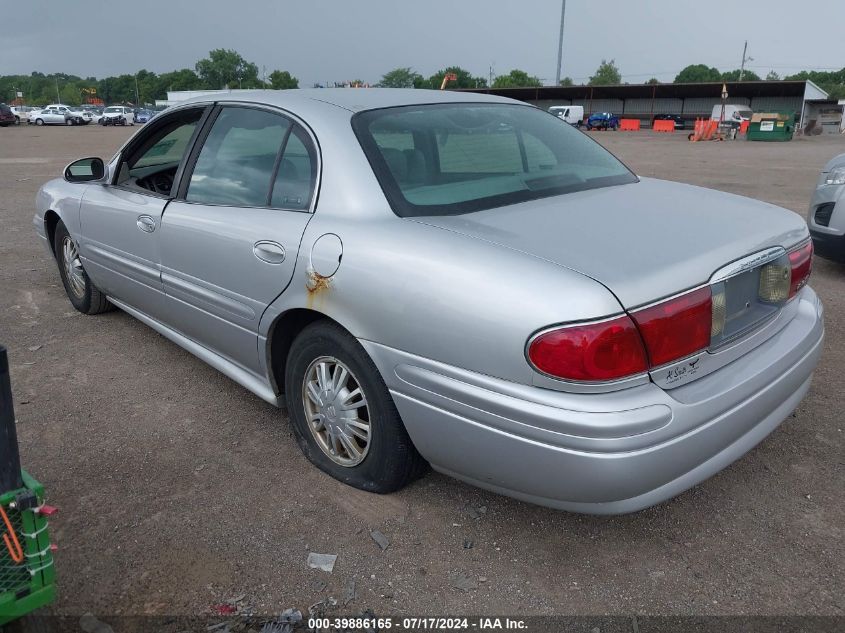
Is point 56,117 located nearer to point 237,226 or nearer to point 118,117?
point 118,117

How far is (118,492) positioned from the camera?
113 inches

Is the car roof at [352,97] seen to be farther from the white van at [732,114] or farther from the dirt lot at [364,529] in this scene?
the white van at [732,114]

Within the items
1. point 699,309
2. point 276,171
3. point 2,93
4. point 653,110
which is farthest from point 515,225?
point 2,93

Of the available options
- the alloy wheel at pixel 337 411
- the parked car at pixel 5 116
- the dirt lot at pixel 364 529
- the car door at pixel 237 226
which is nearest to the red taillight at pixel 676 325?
the dirt lot at pixel 364 529

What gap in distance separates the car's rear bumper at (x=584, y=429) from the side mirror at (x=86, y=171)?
2.77m

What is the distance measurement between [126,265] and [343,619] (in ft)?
8.55

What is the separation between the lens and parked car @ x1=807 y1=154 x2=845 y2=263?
5.57 m

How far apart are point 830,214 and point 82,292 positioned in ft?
19.1

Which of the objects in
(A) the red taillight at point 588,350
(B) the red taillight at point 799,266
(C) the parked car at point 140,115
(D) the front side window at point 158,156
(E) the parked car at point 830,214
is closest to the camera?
(A) the red taillight at point 588,350

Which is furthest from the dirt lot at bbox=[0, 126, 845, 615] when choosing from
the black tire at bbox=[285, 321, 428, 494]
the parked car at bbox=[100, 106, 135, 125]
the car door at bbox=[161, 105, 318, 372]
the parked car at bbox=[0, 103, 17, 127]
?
the parked car at bbox=[100, 106, 135, 125]

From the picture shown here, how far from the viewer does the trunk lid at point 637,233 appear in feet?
6.82

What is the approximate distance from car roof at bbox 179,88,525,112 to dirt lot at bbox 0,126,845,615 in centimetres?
150

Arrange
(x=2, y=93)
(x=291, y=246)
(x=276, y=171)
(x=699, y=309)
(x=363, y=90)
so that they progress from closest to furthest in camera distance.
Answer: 1. (x=699, y=309)
2. (x=291, y=246)
3. (x=276, y=171)
4. (x=363, y=90)
5. (x=2, y=93)

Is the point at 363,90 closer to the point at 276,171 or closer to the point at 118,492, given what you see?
the point at 276,171
